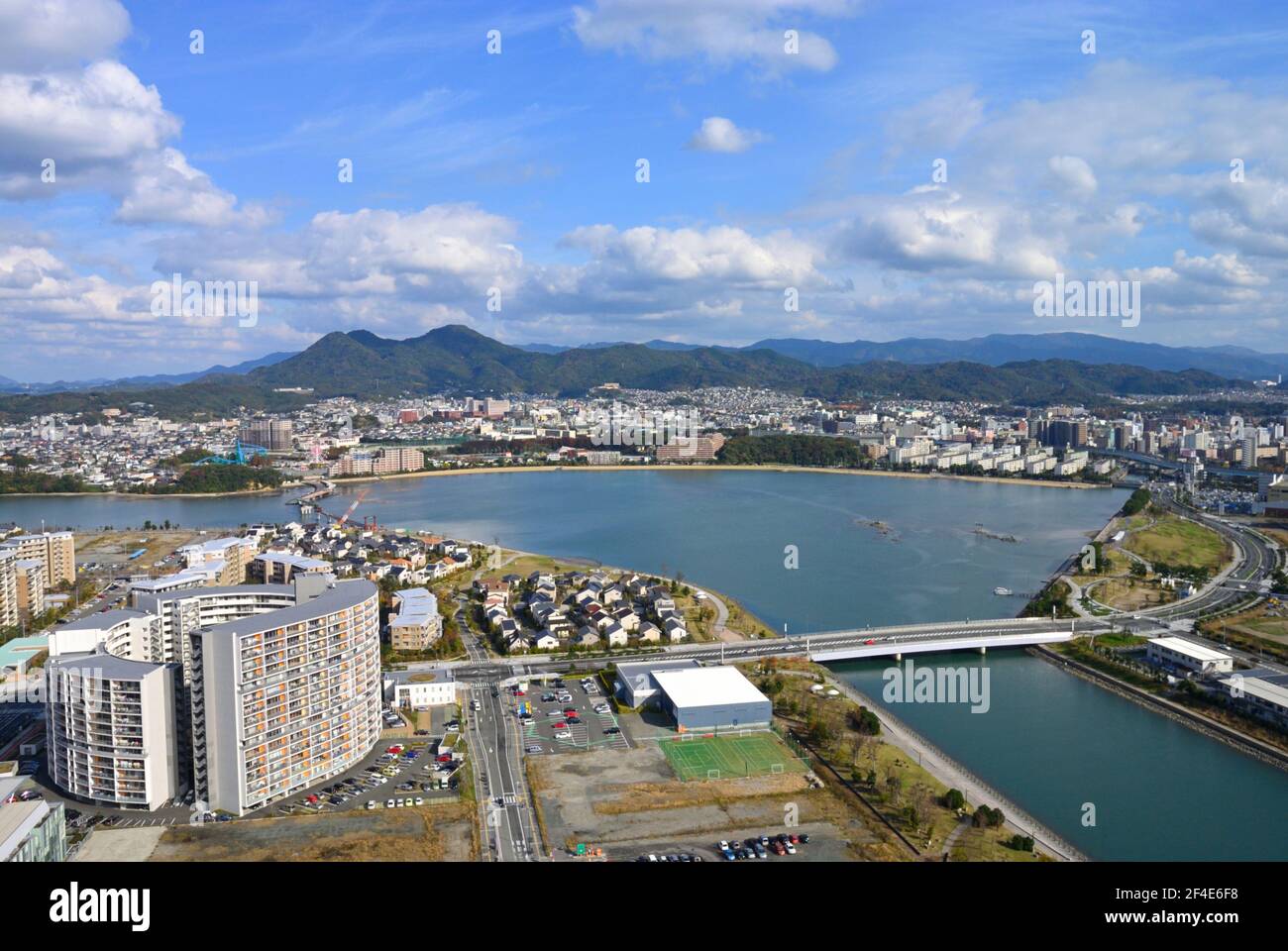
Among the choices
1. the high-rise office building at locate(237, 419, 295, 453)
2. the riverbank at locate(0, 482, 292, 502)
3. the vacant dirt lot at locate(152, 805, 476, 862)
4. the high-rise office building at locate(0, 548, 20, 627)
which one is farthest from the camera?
the high-rise office building at locate(237, 419, 295, 453)

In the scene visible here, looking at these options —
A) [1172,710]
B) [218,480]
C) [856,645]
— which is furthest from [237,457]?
[1172,710]

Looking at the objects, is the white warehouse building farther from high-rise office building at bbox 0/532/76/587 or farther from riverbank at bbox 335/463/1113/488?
riverbank at bbox 335/463/1113/488

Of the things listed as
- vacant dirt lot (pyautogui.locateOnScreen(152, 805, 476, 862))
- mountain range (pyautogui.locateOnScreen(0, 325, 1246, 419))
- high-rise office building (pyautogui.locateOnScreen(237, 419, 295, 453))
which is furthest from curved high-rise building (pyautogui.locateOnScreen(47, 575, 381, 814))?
mountain range (pyautogui.locateOnScreen(0, 325, 1246, 419))

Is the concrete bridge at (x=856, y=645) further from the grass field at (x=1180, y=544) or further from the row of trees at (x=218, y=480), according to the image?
the row of trees at (x=218, y=480)

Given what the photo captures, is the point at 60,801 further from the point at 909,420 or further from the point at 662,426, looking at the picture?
the point at 909,420

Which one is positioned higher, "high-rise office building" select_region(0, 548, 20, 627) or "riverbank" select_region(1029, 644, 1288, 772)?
"high-rise office building" select_region(0, 548, 20, 627)

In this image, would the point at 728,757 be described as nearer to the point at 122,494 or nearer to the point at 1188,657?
the point at 1188,657

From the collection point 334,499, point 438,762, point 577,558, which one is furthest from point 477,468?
point 438,762
